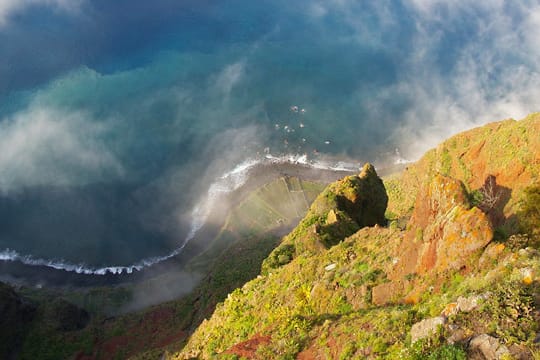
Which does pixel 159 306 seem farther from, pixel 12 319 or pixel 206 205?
pixel 206 205

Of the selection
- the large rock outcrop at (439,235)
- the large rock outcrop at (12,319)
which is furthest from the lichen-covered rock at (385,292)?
the large rock outcrop at (12,319)

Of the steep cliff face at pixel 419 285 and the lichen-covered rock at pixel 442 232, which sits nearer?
the steep cliff face at pixel 419 285

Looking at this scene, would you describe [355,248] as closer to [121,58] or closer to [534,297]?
[534,297]

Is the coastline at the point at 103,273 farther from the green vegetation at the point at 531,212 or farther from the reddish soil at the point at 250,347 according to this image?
the green vegetation at the point at 531,212

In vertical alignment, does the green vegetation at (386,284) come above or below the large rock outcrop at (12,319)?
below

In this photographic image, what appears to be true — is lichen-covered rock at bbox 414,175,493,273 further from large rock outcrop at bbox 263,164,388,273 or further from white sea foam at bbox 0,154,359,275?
white sea foam at bbox 0,154,359,275

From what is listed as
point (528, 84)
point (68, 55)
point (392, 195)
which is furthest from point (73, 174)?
point (528, 84)
